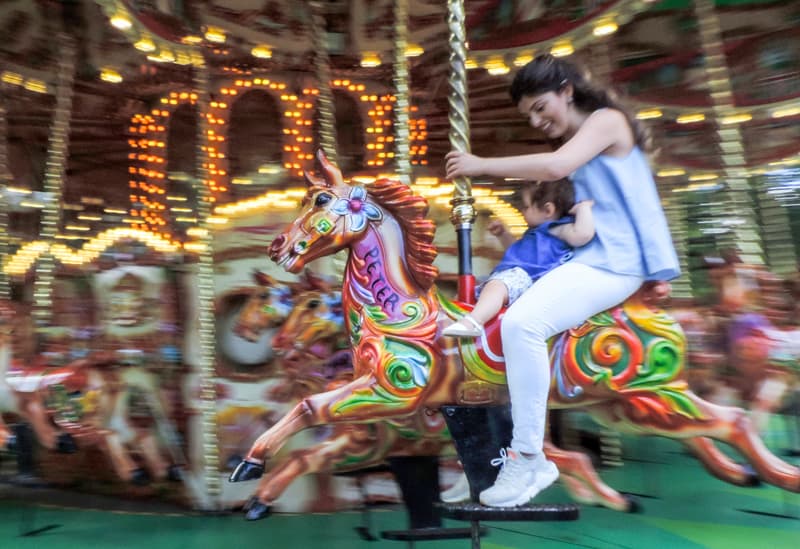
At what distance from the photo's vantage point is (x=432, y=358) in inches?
88.4

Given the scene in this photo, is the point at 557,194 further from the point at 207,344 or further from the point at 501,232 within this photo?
the point at 207,344

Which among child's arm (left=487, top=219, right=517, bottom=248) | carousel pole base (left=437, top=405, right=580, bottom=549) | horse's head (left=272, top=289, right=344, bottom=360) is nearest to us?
carousel pole base (left=437, top=405, right=580, bottom=549)

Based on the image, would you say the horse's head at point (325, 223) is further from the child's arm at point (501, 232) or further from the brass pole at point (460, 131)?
the child's arm at point (501, 232)

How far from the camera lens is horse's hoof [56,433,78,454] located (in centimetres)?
345

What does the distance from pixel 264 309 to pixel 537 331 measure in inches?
59.9

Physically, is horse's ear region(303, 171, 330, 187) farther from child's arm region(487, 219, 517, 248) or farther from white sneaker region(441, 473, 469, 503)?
white sneaker region(441, 473, 469, 503)

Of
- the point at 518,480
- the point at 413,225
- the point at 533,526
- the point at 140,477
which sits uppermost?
the point at 413,225

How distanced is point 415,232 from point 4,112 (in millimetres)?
2761

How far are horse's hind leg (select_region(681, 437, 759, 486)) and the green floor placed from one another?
500 millimetres

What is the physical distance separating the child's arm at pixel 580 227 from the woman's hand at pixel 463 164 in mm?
337

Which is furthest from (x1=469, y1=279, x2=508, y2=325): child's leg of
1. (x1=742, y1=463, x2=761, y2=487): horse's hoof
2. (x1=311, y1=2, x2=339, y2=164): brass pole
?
(x1=311, y1=2, x2=339, y2=164): brass pole

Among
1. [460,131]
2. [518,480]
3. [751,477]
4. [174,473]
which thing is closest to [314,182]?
[460,131]

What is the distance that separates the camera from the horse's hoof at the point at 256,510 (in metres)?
2.20

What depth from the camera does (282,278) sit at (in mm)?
3250
